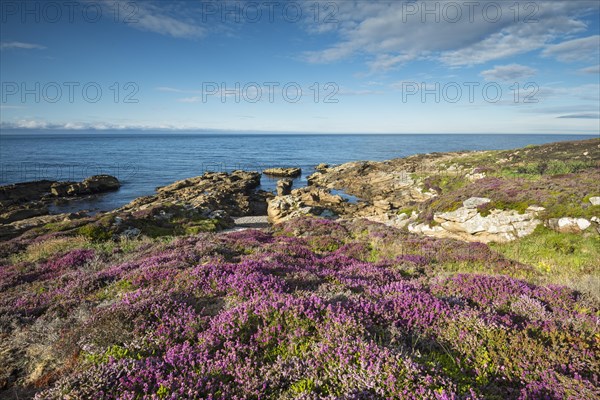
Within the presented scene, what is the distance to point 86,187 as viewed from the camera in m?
53.6

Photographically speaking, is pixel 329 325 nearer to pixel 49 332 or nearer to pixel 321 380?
pixel 321 380

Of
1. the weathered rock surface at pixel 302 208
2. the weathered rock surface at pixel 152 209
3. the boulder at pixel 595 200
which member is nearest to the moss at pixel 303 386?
the boulder at pixel 595 200

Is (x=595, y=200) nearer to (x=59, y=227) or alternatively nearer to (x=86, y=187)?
(x=59, y=227)

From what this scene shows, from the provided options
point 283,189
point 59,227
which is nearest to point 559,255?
point 59,227

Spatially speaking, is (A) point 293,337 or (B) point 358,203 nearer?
(A) point 293,337

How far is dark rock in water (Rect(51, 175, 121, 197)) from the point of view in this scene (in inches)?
2002

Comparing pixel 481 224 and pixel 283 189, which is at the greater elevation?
pixel 283 189

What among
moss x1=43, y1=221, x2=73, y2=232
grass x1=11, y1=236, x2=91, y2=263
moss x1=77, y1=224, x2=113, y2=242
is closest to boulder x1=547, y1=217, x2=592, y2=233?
grass x1=11, y1=236, x2=91, y2=263

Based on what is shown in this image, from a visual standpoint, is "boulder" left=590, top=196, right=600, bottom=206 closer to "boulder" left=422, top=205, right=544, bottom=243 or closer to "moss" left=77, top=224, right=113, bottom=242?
"boulder" left=422, top=205, right=544, bottom=243

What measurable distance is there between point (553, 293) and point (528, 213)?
9.79 metres

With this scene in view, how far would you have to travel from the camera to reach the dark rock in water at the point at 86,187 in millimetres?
50844

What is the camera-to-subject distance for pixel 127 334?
188 inches

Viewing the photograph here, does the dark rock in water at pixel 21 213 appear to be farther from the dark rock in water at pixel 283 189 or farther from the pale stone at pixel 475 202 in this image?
the pale stone at pixel 475 202

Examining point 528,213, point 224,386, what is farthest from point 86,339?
point 528,213
